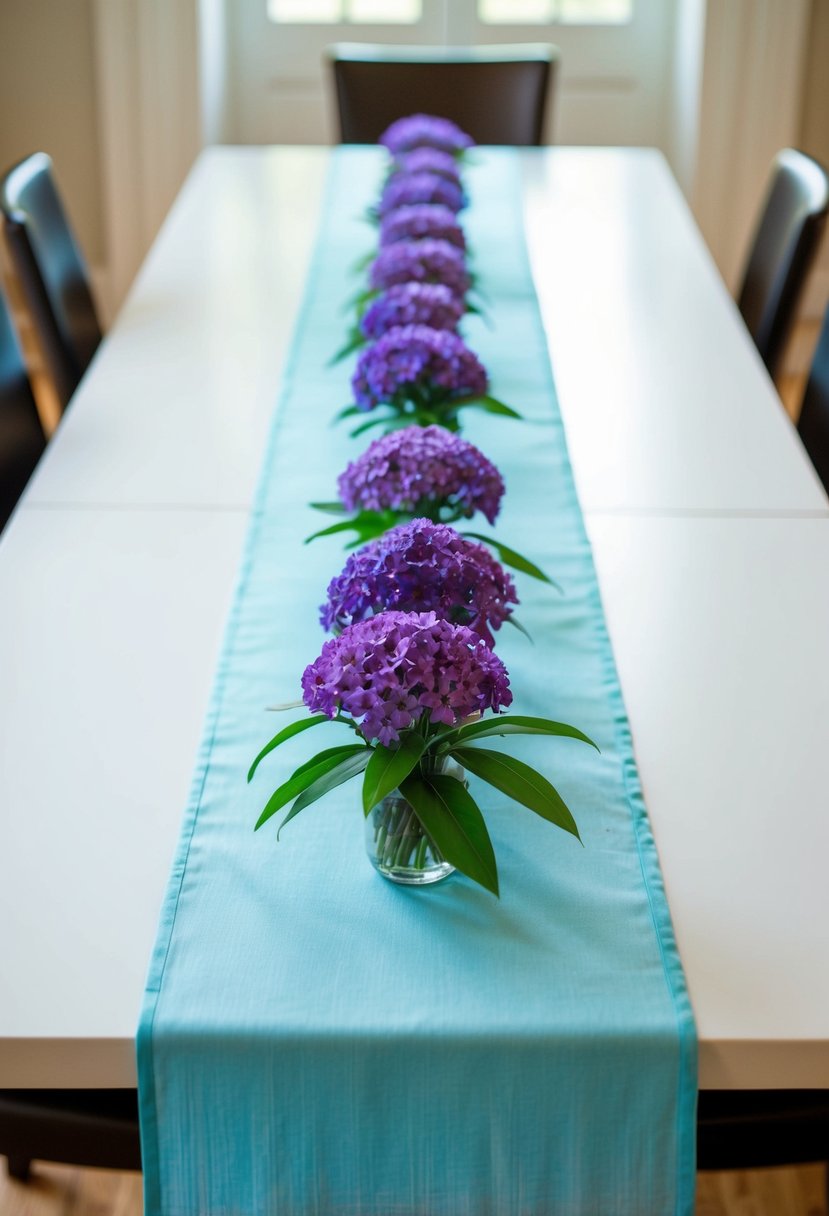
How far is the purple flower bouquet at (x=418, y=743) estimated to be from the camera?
2.94 feet

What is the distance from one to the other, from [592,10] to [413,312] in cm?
305

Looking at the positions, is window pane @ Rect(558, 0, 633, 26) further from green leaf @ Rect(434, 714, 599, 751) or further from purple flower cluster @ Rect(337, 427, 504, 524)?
green leaf @ Rect(434, 714, 599, 751)

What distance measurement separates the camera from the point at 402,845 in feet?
3.19

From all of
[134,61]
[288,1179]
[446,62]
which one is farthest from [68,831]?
[134,61]

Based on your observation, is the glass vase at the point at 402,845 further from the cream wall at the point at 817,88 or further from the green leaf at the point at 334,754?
the cream wall at the point at 817,88

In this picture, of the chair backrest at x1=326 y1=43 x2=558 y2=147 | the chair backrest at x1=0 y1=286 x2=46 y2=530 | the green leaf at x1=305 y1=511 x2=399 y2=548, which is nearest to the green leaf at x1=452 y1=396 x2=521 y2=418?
the green leaf at x1=305 y1=511 x2=399 y2=548

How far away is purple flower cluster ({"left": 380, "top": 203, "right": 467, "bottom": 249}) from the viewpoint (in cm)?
207

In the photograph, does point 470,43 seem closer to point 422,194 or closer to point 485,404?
point 422,194

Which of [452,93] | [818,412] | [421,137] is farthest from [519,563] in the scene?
[452,93]

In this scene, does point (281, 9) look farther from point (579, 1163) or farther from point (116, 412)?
point (579, 1163)

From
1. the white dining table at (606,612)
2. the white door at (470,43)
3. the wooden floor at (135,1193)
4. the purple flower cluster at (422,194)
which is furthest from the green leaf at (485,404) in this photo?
the white door at (470,43)

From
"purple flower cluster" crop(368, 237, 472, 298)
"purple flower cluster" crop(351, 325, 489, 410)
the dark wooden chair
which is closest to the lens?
the dark wooden chair

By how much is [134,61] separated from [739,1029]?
149 inches

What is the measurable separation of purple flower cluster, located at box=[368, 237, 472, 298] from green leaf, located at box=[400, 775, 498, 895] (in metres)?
1.05
